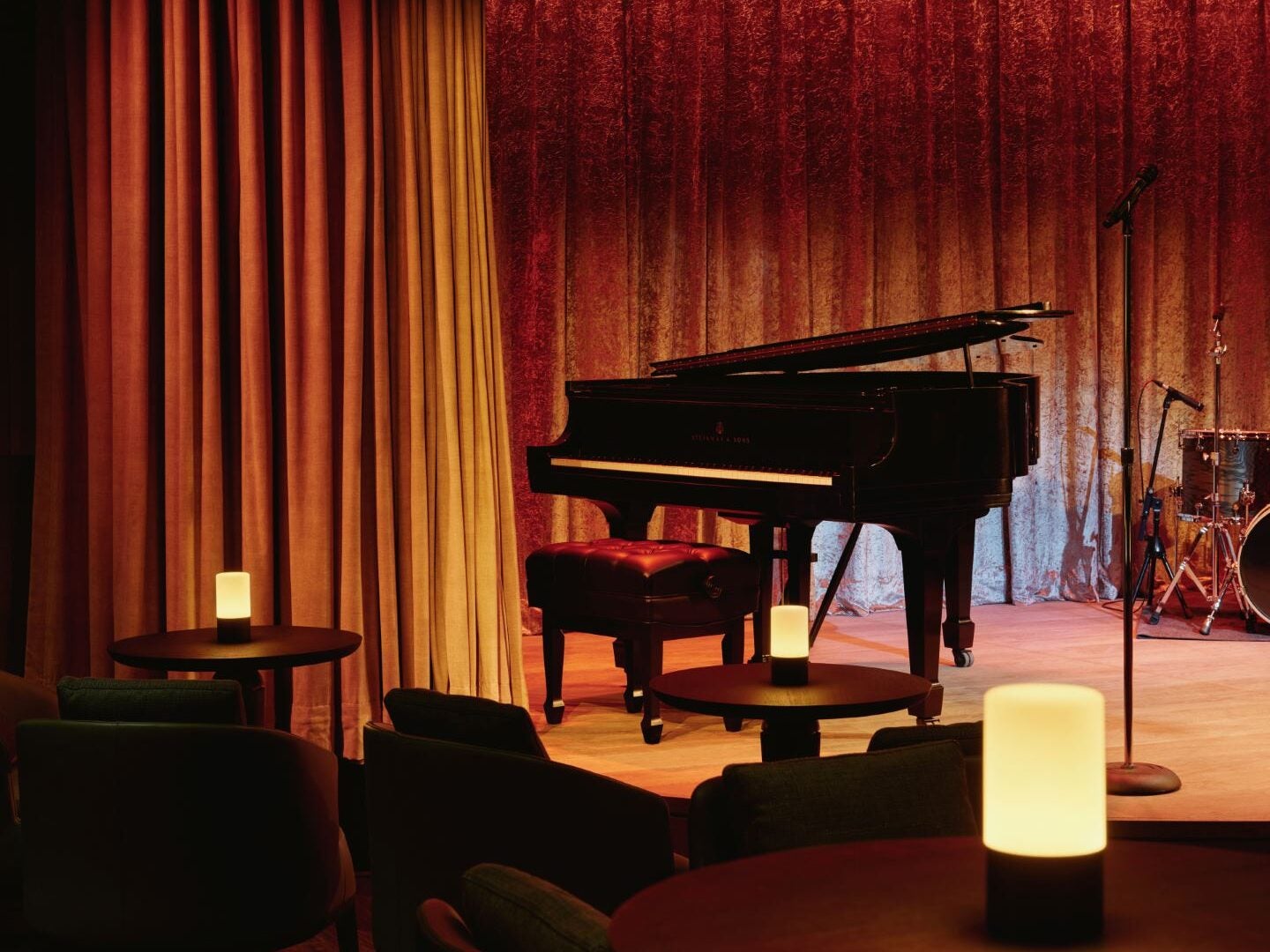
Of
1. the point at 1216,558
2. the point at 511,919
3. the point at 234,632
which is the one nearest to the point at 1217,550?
the point at 1216,558

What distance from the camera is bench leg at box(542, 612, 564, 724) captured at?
505 centimetres

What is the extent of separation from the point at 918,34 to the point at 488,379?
3.72m

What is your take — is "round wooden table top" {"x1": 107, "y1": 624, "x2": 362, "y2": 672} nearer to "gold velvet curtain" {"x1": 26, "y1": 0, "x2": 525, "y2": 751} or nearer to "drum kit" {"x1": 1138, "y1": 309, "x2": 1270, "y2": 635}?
"gold velvet curtain" {"x1": 26, "y1": 0, "x2": 525, "y2": 751}

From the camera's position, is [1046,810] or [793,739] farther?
[793,739]

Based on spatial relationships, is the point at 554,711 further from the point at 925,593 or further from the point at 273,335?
the point at 273,335

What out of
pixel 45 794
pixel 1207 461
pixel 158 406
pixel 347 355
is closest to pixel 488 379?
pixel 347 355

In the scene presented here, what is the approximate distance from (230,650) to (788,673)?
54.7 inches

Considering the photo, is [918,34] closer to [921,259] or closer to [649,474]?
[921,259]

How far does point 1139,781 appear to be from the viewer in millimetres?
4113

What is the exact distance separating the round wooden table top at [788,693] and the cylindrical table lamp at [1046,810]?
157cm

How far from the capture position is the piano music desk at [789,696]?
317 cm

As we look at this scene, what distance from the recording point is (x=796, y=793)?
7.51 feet

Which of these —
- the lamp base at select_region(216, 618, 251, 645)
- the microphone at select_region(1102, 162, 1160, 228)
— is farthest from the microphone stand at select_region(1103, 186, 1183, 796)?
the lamp base at select_region(216, 618, 251, 645)

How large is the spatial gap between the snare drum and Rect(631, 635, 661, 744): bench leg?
116 inches
